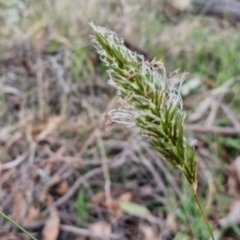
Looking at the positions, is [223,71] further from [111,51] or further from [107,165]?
[111,51]

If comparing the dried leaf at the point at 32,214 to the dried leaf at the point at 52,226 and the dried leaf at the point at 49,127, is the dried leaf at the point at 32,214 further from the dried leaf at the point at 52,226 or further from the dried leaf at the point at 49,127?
the dried leaf at the point at 49,127

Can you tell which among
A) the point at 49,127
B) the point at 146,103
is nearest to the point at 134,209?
the point at 49,127

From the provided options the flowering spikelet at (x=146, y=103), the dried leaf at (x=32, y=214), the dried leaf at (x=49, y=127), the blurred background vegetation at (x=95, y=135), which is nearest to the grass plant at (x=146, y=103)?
the flowering spikelet at (x=146, y=103)

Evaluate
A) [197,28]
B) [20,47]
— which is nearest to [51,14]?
[20,47]

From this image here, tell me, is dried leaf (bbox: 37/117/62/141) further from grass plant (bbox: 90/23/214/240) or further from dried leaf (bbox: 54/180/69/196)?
grass plant (bbox: 90/23/214/240)

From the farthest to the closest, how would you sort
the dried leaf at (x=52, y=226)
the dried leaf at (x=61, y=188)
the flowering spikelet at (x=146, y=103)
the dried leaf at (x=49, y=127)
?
the dried leaf at (x=49, y=127) → the dried leaf at (x=61, y=188) → the dried leaf at (x=52, y=226) → the flowering spikelet at (x=146, y=103)

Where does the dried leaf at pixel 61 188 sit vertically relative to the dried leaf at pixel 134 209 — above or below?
above

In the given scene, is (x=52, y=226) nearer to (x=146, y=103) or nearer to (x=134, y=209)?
(x=134, y=209)

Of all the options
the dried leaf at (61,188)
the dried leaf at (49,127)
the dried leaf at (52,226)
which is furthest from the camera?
the dried leaf at (49,127)
